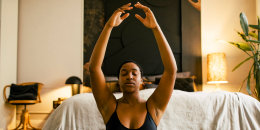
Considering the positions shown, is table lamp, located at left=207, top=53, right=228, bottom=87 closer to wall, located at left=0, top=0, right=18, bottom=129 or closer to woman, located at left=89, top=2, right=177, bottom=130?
woman, located at left=89, top=2, right=177, bottom=130

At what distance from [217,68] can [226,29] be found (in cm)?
91

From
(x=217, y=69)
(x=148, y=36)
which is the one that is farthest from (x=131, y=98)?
(x=148, y=36)

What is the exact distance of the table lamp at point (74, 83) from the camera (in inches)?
160

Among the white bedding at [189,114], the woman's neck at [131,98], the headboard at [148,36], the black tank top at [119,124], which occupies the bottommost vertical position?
the white bedding at [189,114]

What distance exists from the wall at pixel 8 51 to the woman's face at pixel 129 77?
3752 millimetres

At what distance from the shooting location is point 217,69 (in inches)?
161

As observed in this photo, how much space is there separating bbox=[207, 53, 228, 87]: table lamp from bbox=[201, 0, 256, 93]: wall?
0.30 meters

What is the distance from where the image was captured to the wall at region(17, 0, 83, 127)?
4.55 m

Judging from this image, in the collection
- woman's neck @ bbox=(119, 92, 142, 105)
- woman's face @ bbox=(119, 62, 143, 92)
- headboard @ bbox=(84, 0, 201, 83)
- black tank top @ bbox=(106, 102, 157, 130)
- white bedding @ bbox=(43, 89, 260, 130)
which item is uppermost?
headboard @ bbox=(84, 0, 201, 83)

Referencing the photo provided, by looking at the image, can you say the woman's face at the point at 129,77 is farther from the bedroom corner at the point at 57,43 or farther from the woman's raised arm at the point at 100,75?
the bedroom corner at the point at 57,43

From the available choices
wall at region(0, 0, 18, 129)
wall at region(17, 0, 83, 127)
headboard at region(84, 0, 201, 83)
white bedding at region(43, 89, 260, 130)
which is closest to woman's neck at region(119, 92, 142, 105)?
white bedding at region(43, 89, 260, 130)

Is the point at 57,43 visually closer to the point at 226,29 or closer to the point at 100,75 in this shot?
the point at 226,29

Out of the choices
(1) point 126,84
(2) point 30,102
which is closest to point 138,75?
(1) point 126,84

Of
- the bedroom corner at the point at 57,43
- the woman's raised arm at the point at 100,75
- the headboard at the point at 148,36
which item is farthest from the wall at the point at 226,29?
the woman's raised arm at the point at 100,75
